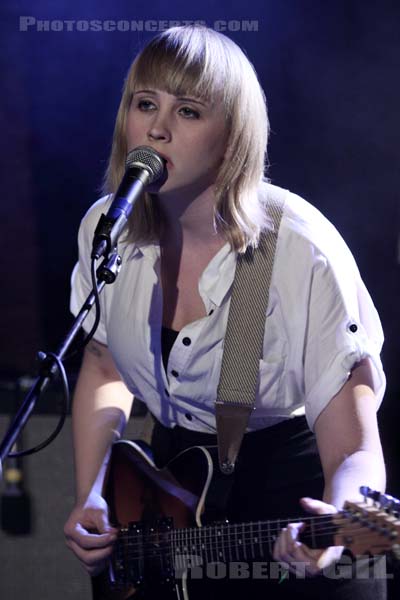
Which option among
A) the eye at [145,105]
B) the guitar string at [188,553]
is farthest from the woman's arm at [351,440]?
the eye at [145,105]

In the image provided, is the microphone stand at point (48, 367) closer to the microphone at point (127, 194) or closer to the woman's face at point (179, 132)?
the microphone at point (127, 194)

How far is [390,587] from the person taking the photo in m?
2.87

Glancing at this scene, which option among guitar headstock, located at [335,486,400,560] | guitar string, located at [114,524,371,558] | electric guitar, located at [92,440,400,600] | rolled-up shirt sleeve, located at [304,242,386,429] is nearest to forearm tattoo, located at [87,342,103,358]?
electric guitar, located at [92,440,400,600]

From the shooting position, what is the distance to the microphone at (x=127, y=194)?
1.70 m

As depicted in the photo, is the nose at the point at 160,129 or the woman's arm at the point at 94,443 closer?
the nose at the point at 160,129

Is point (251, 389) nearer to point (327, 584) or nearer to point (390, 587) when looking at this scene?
point (327, 584)

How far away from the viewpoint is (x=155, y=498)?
2217 millimetres

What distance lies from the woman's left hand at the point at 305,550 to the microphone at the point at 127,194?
603 mm

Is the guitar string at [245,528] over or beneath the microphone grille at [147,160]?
beneath

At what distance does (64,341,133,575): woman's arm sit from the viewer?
2.25m

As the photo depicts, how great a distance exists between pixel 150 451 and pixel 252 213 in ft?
2.14

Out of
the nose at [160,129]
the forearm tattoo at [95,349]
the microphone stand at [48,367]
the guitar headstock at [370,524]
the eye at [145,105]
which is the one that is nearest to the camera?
the guitar headstock at [370,524]

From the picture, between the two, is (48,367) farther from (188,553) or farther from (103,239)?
(188,553)

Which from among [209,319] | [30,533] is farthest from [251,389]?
[30,533]
